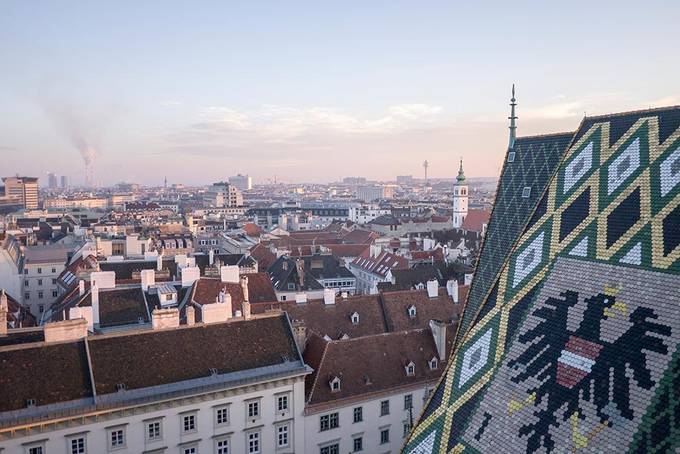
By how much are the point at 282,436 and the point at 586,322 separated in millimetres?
18668

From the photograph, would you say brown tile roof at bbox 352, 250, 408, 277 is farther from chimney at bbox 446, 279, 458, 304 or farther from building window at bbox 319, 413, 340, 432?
building window at bbox 319, 413, 340, 432

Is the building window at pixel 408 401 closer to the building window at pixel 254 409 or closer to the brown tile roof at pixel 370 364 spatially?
the brown tile roof at pixel 370 364

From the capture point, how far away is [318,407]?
2955 cm

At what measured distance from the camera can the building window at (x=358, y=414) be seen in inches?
1200

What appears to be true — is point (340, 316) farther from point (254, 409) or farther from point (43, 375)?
point (43, 375)

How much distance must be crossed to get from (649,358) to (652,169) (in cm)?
642

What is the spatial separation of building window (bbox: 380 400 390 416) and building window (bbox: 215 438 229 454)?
29.1 feet

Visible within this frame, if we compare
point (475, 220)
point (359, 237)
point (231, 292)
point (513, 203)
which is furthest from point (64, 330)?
point (475, 220)

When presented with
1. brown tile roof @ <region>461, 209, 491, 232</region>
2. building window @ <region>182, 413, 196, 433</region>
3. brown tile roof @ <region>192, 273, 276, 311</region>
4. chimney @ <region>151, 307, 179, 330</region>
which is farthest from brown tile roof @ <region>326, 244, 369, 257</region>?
building window @ <region>182, 413, 196, 433</region>

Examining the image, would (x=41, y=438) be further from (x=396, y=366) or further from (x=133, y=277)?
(x=133, y=277)

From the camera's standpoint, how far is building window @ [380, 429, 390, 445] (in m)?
31.4

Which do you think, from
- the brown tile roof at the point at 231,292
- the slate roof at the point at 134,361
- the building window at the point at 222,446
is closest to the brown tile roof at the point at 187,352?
the slate roof at the point at 134,361

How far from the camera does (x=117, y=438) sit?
24812mm

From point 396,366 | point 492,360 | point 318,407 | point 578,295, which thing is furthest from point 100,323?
point 578,295
